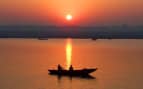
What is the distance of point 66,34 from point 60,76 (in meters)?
85.7

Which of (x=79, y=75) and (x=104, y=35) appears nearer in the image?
(x=79, y=75)

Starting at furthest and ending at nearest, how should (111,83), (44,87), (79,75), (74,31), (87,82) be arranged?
(74,31), (79,75), (87,82), (111,83), (44,87)

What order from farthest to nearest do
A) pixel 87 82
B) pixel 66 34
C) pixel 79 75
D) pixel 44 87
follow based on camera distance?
pixel 66 34 < pixel 79 75 < pixel 87 82 < pixel 44 87

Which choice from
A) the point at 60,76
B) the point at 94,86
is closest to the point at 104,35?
the point at 60,76

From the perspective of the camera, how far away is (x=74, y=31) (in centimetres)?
11306

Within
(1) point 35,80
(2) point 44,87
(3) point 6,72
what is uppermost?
(3) point 6,72

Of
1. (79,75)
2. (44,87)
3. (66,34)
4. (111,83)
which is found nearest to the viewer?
(44,87)

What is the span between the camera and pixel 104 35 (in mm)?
113688

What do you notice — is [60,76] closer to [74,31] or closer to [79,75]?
[79,75]

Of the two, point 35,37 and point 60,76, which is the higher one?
point 35,37

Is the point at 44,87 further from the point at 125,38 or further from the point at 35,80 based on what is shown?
the point at 125,38

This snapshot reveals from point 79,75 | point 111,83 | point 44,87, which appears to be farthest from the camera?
point 79,75

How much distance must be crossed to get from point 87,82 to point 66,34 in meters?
90.9

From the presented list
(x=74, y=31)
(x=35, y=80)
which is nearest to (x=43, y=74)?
(x=35, y=80)
